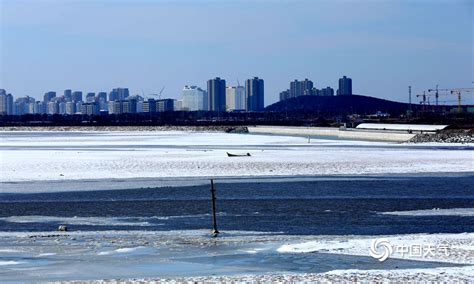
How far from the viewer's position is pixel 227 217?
21.5 meters

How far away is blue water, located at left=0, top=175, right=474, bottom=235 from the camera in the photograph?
64.6 feet

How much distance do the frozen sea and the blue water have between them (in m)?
0.03

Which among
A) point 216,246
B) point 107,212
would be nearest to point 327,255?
point 216,246

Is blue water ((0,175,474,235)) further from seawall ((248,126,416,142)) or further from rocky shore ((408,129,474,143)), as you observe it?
seawall ((248,126,416,142))

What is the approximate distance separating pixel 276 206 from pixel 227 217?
9.44 ft

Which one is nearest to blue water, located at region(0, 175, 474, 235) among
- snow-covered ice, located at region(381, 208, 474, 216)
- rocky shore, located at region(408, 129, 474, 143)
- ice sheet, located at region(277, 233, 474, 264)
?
snow-covered ice, located at region(381, 208, 474, 216)

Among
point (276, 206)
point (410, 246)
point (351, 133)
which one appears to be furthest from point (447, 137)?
point (410, 246)

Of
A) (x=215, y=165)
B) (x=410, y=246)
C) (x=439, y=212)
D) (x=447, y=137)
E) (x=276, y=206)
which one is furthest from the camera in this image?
(x=447, y=137)

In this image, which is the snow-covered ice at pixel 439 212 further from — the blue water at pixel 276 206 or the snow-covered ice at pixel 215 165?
the snow-covered ice at pixel 215 165

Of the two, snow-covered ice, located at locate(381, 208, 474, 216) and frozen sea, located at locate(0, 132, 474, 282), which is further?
snow-covered ice, located at locate(381, 208, 474, 216)

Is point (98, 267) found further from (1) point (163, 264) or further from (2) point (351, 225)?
(2) point (351, 225)

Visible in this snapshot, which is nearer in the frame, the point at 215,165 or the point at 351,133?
the point at 215,165

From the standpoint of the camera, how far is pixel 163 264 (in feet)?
47.2

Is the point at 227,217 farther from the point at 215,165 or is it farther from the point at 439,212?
the point at 215,165
